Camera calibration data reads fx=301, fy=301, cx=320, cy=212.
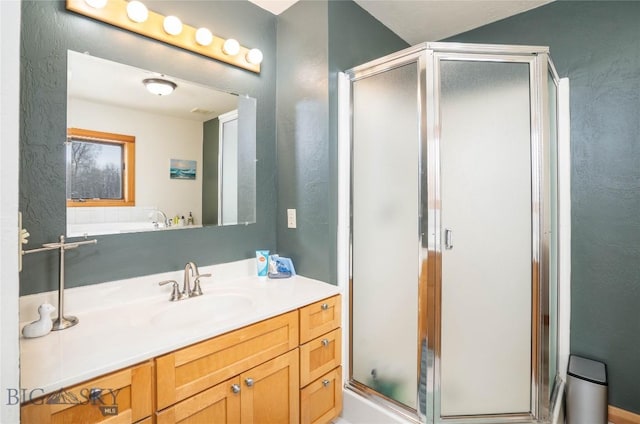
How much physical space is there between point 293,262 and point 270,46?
1.43m

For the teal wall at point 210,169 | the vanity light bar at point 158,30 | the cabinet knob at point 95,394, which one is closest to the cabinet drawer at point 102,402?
the cabinet knob at point 95,394

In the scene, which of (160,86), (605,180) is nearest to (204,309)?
(160,86)

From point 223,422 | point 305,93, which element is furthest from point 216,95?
point 223,422

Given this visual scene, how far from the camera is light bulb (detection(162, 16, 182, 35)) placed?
1.51 metres

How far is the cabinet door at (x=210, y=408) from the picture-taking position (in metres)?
1.03

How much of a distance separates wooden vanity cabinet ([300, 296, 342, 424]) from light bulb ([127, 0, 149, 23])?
5.15 ft

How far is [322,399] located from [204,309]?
78cm

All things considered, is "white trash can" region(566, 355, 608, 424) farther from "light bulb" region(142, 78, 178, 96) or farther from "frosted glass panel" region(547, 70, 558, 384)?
"light bulb" region(142, 78, 178, 96)

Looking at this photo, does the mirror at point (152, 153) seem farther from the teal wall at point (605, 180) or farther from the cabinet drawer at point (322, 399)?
the teal wall at point (605, 180)

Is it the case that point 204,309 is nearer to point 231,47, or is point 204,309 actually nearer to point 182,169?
point 182,169

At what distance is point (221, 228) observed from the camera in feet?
5.88

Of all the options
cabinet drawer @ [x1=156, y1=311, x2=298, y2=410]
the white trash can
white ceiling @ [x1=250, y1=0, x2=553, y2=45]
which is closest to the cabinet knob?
cabinet drawer @ [x1=156, y1=311, x2=298, y2=410]

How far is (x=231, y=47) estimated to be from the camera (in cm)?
173

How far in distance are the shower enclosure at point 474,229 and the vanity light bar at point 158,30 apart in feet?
Answer: 2.93
